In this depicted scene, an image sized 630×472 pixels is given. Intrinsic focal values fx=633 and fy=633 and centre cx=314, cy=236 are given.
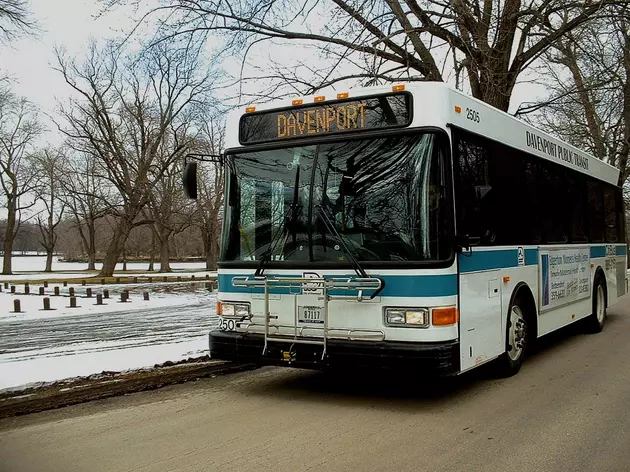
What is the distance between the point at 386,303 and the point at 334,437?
56.1 inches

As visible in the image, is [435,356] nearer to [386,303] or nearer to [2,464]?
[386,303]

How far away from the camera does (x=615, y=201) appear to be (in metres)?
13.9

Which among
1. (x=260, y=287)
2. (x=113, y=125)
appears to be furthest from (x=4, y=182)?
(x=260, y=287)

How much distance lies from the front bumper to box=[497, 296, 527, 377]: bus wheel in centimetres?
175

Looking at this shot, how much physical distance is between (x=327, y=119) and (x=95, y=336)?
8007 mm

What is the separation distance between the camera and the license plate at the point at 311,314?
6.54 meters

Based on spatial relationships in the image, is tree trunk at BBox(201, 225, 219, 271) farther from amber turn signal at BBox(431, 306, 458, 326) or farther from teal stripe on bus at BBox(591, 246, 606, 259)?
amber turn signal at BBox(431, 306, 458, 326)

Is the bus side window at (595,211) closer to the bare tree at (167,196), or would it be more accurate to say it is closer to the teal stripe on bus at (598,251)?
the teal stripe on bus at (598,251)

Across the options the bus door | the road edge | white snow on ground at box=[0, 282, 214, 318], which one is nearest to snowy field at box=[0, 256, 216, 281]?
white snow on ground at box=[0, 282, 214, 318]

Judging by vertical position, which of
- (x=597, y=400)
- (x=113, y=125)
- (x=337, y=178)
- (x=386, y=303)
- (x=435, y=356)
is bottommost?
(x=597, y=400)

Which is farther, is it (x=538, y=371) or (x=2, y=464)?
(x=538, y=371)

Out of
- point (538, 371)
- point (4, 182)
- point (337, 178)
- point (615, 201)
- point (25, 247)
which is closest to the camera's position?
point (337, 178)

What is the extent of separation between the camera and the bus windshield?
6.21 m

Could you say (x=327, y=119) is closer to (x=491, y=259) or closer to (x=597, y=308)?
(x=491, y=259)
